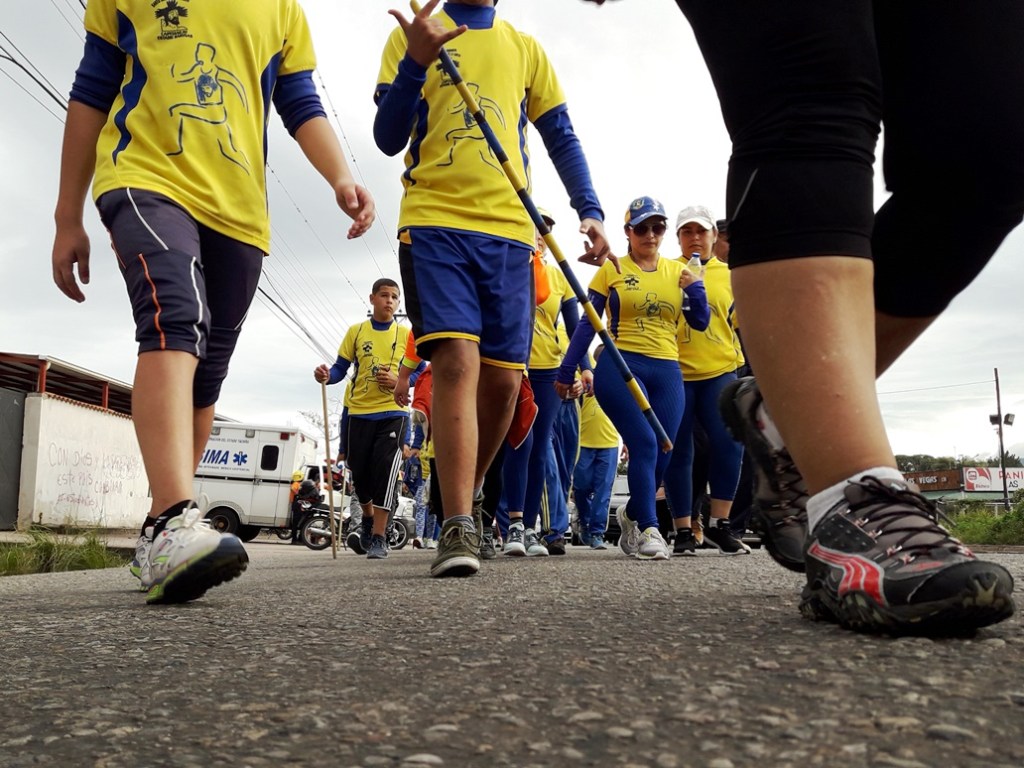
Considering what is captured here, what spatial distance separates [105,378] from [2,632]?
22677 mm

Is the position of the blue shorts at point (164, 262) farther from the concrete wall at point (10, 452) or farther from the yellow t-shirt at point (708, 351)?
the concrete wall at point (10, 452)

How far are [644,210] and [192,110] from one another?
3.81 m

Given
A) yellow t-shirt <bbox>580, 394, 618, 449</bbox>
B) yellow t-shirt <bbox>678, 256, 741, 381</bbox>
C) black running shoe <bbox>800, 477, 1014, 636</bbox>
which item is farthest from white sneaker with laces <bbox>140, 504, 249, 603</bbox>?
yellow t-shirt <bbox>580, 394, 618, 449</bbox>

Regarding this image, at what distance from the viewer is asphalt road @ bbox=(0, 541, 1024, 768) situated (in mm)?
886

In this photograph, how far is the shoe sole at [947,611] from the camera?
1.23 meters

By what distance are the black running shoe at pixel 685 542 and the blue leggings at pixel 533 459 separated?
4.17 feet

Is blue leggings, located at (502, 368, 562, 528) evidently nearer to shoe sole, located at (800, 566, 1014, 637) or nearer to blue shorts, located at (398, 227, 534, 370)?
blue shorts, located at (398, 227, 534, 370)

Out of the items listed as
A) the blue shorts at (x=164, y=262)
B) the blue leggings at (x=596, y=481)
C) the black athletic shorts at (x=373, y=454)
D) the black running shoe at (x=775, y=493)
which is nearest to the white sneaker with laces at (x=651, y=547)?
the blue shorts at (x=164, y=262)

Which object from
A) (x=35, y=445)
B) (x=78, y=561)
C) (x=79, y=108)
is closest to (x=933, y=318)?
(x=79, y=108)

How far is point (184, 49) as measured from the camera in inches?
115

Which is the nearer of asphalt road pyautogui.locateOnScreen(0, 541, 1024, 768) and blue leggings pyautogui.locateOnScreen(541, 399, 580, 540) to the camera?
asphalt road pyautogui.locateOnScreen(0, 541, 1024, 768)

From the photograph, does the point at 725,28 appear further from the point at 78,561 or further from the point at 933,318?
the point at 78,561

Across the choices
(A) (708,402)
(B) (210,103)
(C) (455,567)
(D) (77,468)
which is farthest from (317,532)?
(B) (210,103)

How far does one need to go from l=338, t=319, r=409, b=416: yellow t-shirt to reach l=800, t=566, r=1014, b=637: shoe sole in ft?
24.5
